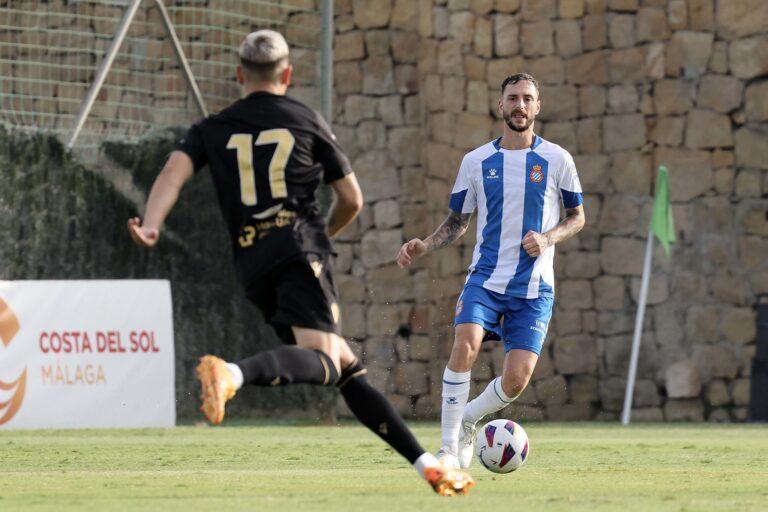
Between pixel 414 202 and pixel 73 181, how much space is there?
3956 mm

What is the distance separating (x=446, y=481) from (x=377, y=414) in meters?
0.36

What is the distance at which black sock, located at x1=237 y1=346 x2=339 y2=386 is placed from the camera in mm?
5746

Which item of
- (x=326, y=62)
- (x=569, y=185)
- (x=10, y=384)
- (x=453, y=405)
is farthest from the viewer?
(x=326, y=62)

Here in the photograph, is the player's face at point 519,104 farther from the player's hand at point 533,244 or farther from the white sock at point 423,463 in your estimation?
the white sock at point 423,463

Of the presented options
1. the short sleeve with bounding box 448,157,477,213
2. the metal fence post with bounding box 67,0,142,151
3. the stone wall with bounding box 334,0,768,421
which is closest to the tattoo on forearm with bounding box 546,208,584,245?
the short sleeve with bounding box 448,157,477,213

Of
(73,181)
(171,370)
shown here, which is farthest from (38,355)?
(73,181)

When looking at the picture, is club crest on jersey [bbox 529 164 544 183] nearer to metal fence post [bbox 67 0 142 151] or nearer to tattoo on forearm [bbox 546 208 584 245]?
tattoo on forearm [bbox 546 208 584 245]

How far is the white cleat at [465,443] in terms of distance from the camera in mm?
8461

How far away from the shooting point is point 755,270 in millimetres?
17156

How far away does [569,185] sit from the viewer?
8422mm

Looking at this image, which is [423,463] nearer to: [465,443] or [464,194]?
[465,443]

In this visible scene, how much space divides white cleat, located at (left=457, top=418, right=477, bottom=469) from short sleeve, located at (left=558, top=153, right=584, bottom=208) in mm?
1269

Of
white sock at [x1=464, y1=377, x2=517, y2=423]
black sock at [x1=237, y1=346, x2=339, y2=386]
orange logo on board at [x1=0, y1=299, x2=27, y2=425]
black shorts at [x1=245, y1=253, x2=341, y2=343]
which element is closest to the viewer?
black sock at [x1=237, y1=346, x2=339, y2=386]

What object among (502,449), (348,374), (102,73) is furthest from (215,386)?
(102,73)
